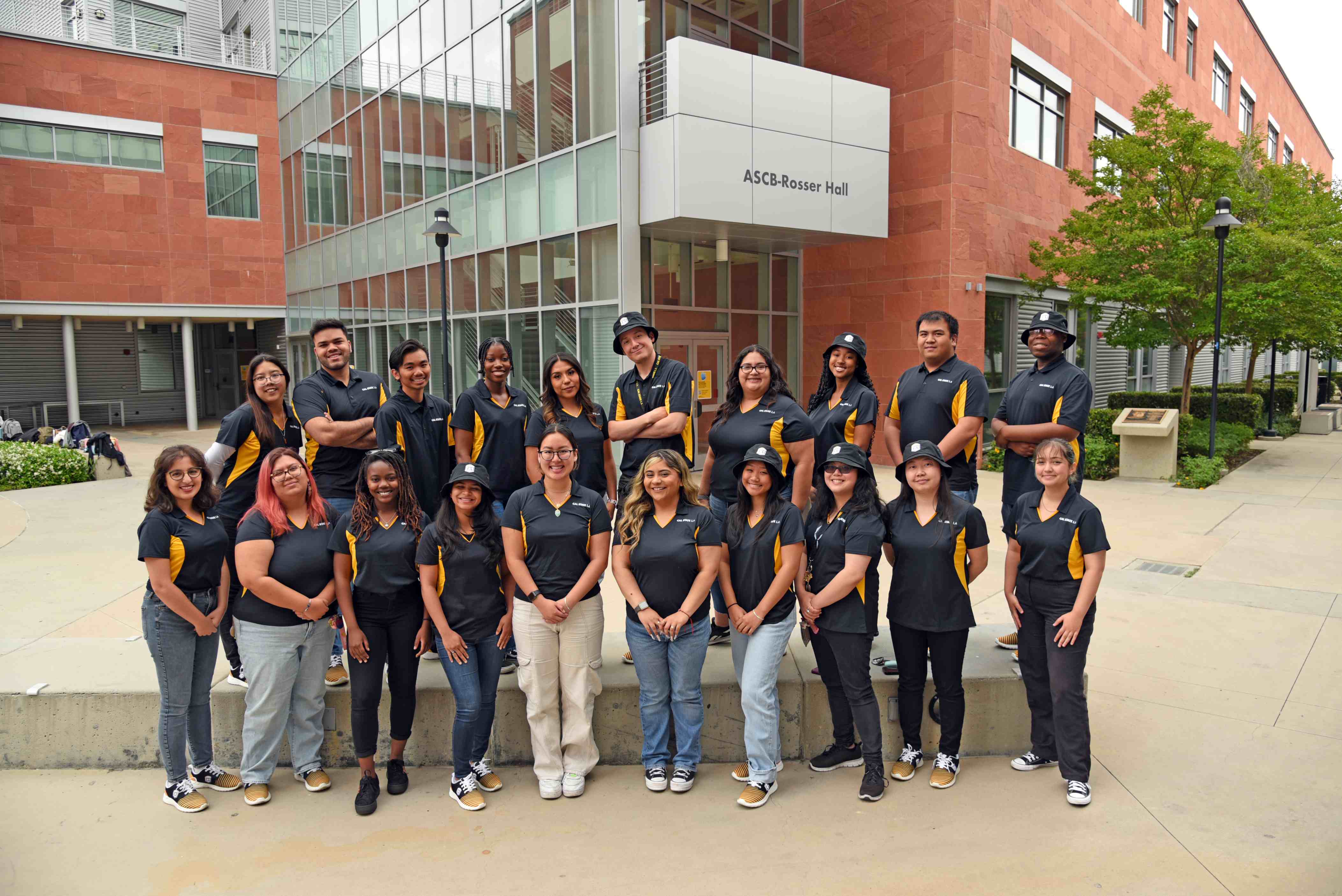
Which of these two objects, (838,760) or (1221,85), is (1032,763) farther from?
(1221,85)

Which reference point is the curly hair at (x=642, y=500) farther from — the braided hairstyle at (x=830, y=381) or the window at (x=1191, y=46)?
the window at (x=1191, y=46)

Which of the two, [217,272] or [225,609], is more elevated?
[217,272]

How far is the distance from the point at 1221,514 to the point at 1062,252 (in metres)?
7.19

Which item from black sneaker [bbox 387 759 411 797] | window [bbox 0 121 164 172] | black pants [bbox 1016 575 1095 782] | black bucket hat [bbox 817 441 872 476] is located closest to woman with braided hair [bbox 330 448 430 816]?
black sneaker [bbox 387 759 411 797]

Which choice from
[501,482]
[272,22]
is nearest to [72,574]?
[501,482]

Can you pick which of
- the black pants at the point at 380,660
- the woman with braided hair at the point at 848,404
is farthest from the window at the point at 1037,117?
the black pants at the point at 380,660

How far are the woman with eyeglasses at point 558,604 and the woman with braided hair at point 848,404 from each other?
5.11ft

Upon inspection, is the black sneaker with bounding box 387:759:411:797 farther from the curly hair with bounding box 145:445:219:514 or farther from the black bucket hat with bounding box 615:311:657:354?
the black bucket hat with bounding box 615:311:657:354

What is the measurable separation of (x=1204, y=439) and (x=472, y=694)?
1582 centimetres

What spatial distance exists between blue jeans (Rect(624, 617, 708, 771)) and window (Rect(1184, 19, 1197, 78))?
3027 cm

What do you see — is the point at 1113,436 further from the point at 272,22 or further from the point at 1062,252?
the point at 272,22

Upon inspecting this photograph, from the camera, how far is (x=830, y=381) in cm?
559

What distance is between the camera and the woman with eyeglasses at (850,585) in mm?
4438

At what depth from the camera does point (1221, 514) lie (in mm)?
11422
